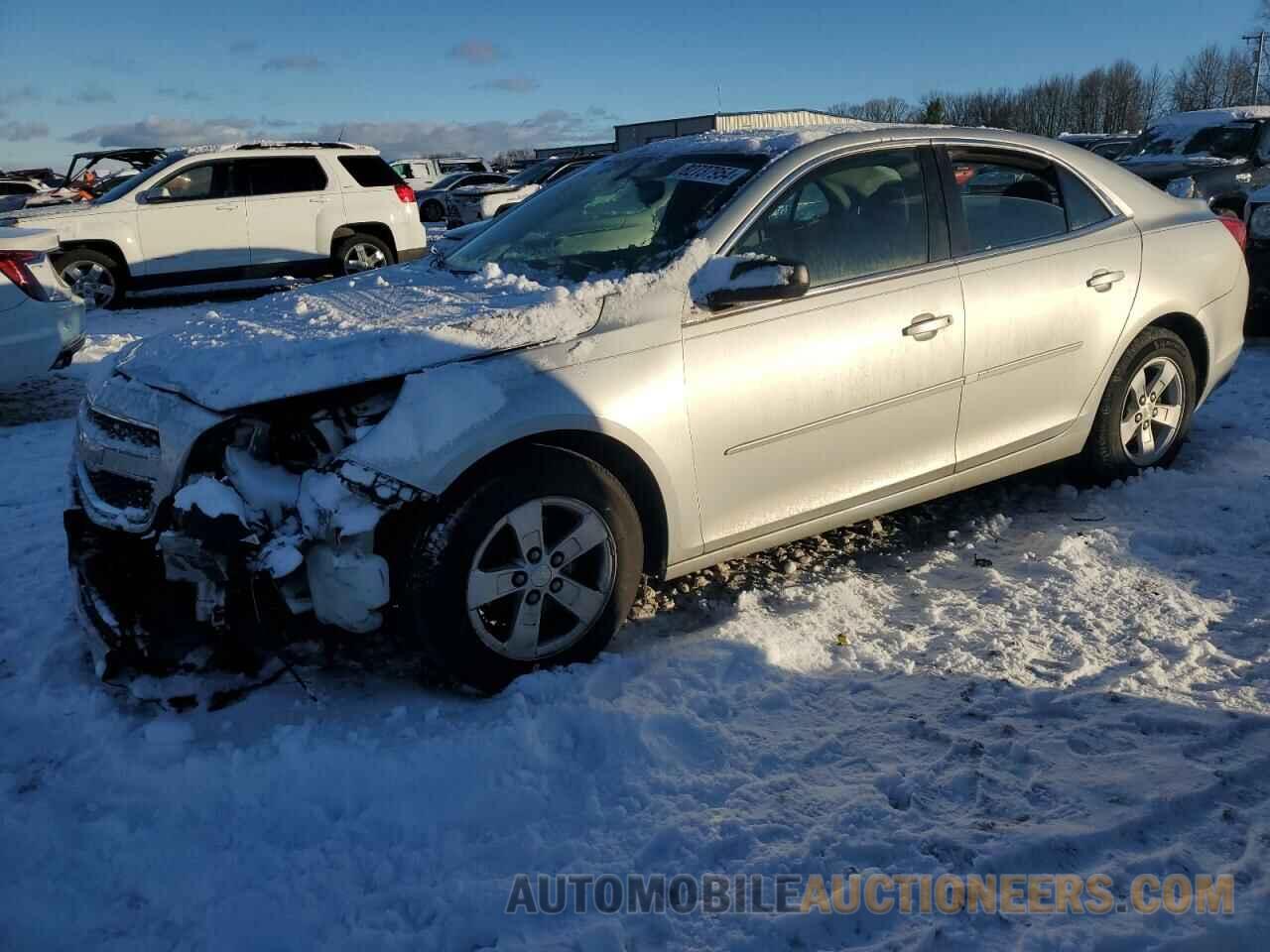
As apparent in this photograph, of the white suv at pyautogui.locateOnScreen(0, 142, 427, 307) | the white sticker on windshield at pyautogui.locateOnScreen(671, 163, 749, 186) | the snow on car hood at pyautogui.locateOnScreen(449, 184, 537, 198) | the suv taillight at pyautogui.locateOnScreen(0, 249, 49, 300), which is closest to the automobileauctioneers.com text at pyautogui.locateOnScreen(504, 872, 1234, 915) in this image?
the white sticker on windshield at pyautogui.locateOnScreen(671, 163, 749, 186)

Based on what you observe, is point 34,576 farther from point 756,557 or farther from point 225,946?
point 756,557

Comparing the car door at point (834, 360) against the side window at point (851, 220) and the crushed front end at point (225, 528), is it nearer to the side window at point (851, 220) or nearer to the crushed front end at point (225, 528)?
the side window at point (851, 220)

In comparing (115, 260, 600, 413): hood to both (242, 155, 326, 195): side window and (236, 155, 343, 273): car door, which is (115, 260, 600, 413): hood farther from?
(242, 155, 326, 195): side window

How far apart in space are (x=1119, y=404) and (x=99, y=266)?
1037 cm

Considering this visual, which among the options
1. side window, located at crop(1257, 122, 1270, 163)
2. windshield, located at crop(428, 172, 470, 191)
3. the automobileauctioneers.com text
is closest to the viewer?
the automobileauctioneers.com text

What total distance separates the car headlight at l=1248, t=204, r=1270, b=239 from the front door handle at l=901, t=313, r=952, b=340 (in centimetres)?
499

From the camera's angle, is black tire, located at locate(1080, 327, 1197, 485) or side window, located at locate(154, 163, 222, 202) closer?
black tire, located at locate(1080, 327, 1197, 485)

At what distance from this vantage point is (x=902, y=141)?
3.82 m

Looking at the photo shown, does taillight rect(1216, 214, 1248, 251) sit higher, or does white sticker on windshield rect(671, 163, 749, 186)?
white sticker on windshield rect(671, 163, 749, 186)

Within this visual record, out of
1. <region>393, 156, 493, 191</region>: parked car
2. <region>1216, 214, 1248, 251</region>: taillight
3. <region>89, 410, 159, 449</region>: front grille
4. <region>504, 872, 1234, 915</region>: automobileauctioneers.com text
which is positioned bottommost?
<region>504, 872, 1234, 915</region>: automobileauctioneers.com text

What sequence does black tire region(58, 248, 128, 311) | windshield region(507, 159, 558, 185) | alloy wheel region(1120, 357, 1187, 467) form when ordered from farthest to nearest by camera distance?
windshield region(507, 159, 558, 185)
black tire region(58, 248, 128, 311)
alloy wheel region(1120, 357, 1187, 467)

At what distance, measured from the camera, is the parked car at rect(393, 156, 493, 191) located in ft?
114

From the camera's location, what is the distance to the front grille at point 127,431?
2918 millimetres

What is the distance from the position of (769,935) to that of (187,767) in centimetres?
161
